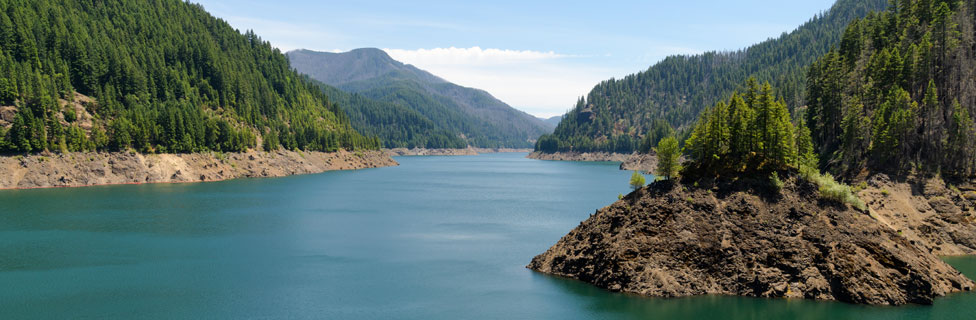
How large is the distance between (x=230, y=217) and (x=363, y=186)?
7377 centimetres

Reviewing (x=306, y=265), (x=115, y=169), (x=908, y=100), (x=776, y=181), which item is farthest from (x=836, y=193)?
(x=115, y=169)

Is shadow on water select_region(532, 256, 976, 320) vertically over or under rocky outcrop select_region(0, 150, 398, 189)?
under

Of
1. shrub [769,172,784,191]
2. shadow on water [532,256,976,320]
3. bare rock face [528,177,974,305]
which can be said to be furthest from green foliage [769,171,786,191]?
shadow on water [532,256,976,320]

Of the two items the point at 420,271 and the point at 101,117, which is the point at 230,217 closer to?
the point at 420,271

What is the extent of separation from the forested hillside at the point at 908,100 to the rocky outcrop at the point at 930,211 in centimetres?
315

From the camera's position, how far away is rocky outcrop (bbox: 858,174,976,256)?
67.6 meters

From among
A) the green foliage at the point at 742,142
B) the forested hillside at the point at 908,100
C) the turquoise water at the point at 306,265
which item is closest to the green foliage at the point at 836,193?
the green foliage at the point at 742,142

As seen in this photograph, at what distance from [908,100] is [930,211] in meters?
18.4

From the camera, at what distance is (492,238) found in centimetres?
8225

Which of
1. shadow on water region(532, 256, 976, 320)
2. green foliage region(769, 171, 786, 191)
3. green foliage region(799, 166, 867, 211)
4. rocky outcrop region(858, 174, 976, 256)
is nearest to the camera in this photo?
shadow on water region(532, 256, 976, 320)

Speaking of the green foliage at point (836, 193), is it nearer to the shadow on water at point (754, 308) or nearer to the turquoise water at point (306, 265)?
the shadow on water at point (754, 308)

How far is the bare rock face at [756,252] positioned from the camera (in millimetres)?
49406

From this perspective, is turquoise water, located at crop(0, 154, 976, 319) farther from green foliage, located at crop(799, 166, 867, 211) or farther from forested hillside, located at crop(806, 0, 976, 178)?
forested hillside, located at crop(806, 0, 976, 178)

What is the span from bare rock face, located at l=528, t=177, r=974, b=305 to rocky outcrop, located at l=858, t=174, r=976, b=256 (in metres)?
16.8
